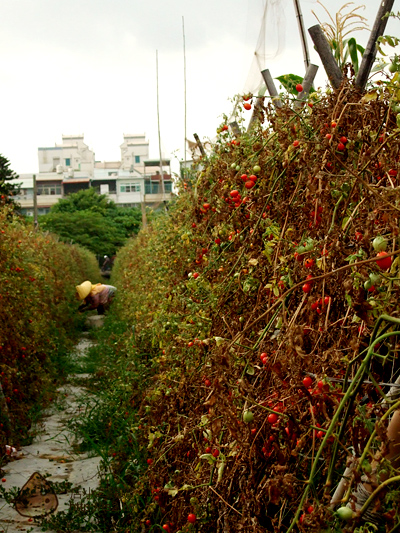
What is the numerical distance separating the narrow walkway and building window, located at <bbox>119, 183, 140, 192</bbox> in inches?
2302

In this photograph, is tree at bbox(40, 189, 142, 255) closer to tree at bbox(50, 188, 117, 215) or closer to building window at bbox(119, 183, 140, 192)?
tree at bbox(50, 188, 117, 215)

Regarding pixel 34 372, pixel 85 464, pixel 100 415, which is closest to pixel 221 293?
pixel 85 464

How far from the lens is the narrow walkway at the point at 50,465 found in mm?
4191

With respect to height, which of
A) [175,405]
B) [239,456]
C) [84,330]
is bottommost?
[84,330]

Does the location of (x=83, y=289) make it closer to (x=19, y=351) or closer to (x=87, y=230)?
(x=19, y=351)

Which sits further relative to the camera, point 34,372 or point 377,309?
point 34,372

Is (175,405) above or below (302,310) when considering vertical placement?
below

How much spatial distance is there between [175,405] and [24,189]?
6130cm

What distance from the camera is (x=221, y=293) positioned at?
10.1 feet

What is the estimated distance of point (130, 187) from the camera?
212 ft

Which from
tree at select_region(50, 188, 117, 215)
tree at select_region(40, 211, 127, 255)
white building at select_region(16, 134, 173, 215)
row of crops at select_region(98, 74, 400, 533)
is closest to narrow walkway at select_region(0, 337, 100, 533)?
row of crops at select_region(98, 74, 400, 533)

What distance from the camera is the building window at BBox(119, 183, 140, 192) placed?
2537 inches

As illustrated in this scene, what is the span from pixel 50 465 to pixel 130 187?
60551 millimetres

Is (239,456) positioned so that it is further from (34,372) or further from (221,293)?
(34,372)
